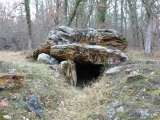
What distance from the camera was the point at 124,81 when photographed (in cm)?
511

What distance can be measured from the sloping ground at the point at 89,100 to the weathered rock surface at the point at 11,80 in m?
0.13

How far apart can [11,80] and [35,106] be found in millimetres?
795

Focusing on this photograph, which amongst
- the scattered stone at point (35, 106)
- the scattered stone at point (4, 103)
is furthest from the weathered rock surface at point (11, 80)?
the scattered stone at point (35, 106)

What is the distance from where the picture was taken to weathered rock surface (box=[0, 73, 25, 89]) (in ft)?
13.5

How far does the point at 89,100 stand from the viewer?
4.70 m

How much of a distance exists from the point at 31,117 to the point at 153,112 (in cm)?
213

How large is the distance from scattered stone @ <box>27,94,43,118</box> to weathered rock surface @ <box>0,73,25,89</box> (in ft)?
1.54

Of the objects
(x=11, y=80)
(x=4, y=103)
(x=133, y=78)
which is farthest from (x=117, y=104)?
(x=11, y=80)

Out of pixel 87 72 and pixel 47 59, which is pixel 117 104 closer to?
pixel 47 59

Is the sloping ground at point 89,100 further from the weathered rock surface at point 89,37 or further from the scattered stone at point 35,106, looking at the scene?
the weathered rock surface at point 89,37

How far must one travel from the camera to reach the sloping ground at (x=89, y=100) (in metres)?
3.64

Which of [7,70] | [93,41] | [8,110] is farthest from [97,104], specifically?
[93,41]

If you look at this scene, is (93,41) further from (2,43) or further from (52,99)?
(2,43)

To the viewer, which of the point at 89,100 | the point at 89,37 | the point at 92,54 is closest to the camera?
the point at 89,100
